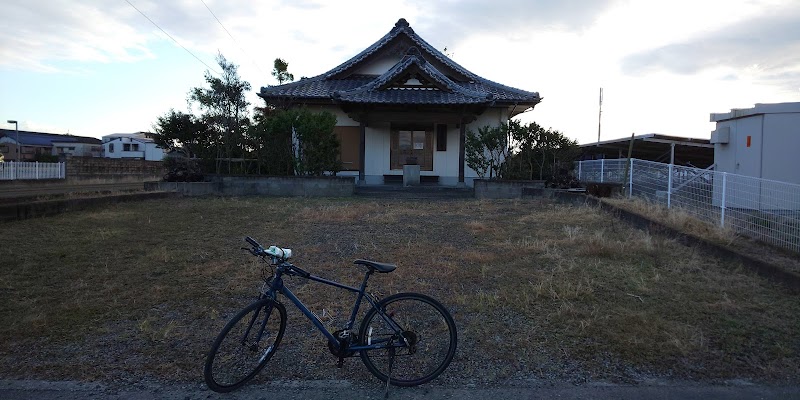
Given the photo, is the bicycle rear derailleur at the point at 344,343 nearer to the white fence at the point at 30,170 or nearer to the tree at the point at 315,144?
the tree at the point at 315,144

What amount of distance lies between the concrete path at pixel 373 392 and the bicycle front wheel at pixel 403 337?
116mm

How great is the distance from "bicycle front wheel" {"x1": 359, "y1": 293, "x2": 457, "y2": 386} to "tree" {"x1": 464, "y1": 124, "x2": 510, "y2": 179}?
1161 cm

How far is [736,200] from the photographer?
804 centimetres

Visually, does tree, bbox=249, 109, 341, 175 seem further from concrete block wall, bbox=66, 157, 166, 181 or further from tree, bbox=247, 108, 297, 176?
concrete block wall, bbox=66, 157, 166, 181

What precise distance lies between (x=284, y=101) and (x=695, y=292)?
49.3ft

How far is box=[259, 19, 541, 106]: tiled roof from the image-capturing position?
1596 centimetres

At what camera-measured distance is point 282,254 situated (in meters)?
3.20

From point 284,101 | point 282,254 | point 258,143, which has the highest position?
point 284,101

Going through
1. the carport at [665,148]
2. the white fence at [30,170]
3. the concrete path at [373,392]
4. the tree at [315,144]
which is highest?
the carport at [665,148]

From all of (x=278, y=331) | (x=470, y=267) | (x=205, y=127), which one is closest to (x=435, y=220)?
(x=470, y=267)

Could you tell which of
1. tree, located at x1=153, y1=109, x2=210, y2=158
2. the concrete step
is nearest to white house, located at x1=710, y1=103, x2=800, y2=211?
the concrete step

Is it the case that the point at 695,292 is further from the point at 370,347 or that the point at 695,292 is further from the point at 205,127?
the point at 205,127

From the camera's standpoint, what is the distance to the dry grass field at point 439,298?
11.6 ft

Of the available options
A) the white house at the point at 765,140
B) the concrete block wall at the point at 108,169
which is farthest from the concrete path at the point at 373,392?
the concrete block wall at the point at 108,169
